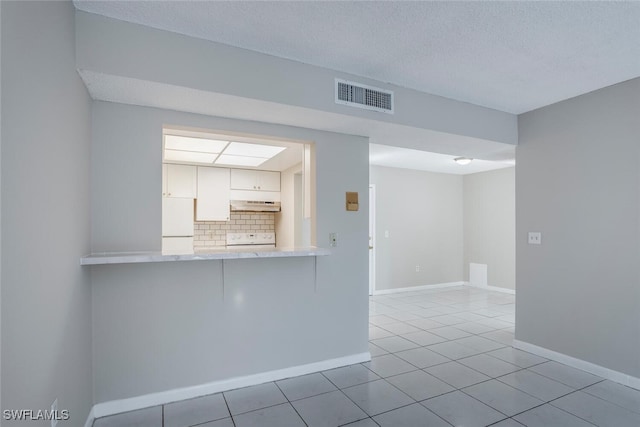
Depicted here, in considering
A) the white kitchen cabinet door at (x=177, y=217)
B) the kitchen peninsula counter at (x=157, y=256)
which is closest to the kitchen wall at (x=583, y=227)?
the kitchen peninsula counter at (x=157, y=256)

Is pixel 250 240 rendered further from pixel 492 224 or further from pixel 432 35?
pixel 492 224

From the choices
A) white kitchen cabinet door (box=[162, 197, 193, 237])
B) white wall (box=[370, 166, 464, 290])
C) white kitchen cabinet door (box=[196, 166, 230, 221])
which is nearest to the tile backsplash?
white kitchen cabinet door (box=[196, 166, 230, 221])

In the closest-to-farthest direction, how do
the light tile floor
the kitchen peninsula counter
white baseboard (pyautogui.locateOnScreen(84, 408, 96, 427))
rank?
the kitchen peninsula counter
white baseboard (pyautogui.locateOnScreen(84, 408, 96, 427))
the light tile floor

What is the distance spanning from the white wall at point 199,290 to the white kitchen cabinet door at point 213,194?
2.66 metres

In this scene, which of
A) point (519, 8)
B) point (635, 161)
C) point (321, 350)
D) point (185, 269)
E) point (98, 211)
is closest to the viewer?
point (519, 8)

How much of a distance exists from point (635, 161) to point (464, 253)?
4.78 metres

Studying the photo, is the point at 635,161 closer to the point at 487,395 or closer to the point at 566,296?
the point at 566,296

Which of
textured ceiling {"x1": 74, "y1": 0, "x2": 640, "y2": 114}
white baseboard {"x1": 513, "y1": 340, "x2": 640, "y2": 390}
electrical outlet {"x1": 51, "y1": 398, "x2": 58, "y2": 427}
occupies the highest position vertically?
textured ceiling {"x1": 74, "y1": 0, "x2": 640, "y2": 114}

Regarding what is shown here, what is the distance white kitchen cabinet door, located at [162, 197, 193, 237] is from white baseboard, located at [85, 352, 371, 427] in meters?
2.72

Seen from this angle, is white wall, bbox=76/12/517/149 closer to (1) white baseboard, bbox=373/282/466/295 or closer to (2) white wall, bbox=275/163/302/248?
(2) white wall, bbox=275/163/302/248

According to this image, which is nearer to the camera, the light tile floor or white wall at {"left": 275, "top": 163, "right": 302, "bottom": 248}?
the light tile floor

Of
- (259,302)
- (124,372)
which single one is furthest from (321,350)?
(124,372)

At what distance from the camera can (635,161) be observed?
2730 millimetres

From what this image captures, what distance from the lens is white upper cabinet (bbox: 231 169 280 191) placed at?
538cm
